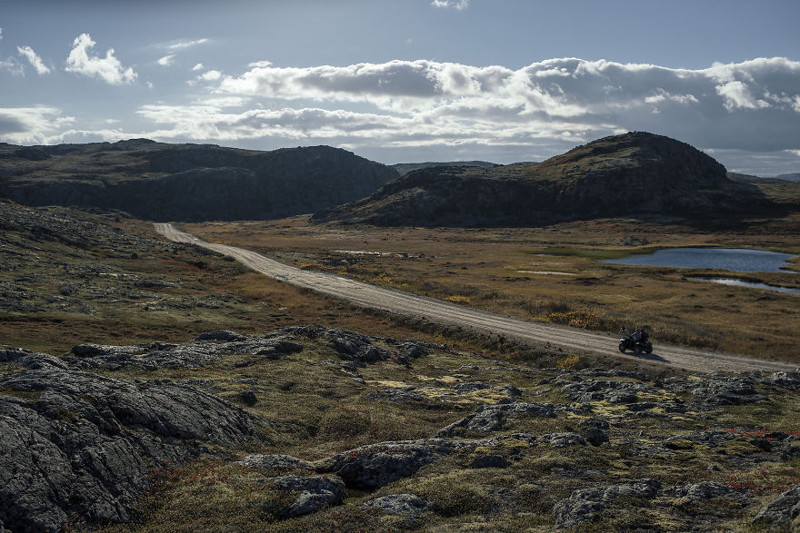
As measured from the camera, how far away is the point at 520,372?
138 ft

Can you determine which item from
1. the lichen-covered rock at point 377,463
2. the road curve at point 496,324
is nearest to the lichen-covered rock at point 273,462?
the lichen-covered rock at point 377,463

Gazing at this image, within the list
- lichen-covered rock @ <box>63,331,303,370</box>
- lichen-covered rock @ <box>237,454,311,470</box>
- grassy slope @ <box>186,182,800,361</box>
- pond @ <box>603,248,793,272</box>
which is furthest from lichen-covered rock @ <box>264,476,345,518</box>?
pond @ <box>603,248,793,272</box>

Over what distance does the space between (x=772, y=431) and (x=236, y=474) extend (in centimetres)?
2414

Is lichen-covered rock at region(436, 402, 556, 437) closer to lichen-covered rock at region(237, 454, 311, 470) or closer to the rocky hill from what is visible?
the rocky hill

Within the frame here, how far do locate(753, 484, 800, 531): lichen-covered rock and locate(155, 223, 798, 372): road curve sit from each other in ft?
107

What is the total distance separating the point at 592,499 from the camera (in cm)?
1588

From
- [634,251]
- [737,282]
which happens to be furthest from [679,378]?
[634,251]

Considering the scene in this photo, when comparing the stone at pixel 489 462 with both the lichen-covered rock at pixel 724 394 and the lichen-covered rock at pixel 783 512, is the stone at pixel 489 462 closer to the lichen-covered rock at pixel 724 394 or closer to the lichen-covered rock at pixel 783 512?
the lichen-covered rock at pixel 783 512

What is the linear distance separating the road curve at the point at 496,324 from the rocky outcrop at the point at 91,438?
3771 centimetres

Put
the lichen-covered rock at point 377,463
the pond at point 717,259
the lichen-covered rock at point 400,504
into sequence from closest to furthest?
the lichen-covered rock at point 400,504 < the lichen-covered rock at point 377,463 < the pond at point 717,259

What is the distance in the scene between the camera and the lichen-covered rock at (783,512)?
12.9 m

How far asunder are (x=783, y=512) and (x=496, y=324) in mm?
47912

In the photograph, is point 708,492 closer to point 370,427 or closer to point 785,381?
point 370,427

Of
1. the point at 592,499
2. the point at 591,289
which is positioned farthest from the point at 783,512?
the point at 591,289
